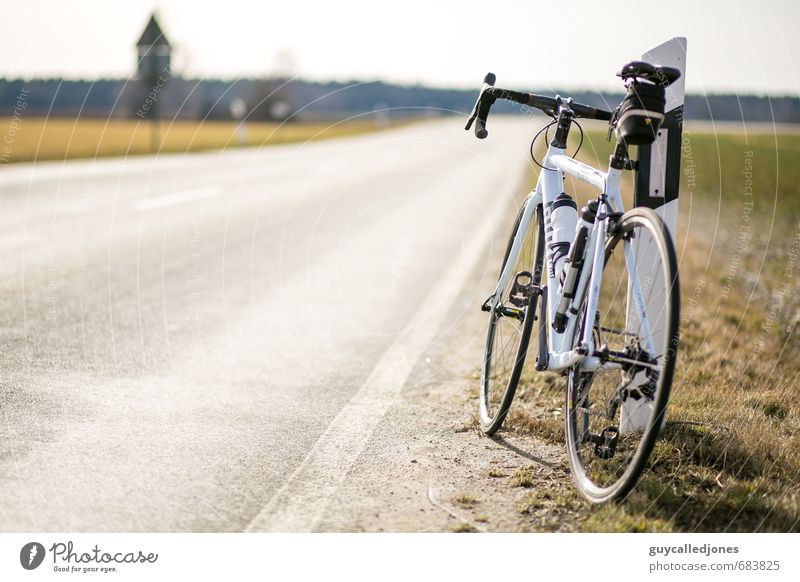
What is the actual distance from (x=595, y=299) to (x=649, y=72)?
84 centimetres

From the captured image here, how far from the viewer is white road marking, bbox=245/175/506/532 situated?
9.44 feet

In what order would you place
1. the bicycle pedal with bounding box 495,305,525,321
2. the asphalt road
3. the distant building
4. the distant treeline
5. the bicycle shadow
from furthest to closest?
the distant treeline, the distant building, the bicycle pedal with bounding box 495,305,525,321, the bicycle shadow, the asphalt road

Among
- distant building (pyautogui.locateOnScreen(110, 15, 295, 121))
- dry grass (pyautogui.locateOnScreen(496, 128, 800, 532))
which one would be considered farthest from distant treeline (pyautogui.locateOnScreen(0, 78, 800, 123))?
dry grass (pyautogui.locateOnScreen(496, 128, 800, 532))

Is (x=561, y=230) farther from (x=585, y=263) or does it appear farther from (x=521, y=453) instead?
(x=521, y=453)

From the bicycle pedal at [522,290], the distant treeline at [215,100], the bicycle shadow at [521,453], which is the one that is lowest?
the distant treeline at [215,100]

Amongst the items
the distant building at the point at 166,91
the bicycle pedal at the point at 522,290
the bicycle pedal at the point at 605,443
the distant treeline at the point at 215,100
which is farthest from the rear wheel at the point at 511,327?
the distant treeline at the point at 215,100

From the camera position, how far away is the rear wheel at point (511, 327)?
12.1ft

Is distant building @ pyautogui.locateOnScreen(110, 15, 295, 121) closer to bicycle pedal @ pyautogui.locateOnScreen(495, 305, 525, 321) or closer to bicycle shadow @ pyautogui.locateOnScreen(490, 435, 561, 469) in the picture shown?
bicycle pedal @ pyautogui.locateOnScreen(495, 305, 525, 321)

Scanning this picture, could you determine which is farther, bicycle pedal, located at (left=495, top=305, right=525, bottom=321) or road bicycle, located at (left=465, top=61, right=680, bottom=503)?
bicycle pedal, located at (left=495, top=305, right=525, bottom=321)

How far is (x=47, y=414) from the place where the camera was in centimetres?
Result: 379

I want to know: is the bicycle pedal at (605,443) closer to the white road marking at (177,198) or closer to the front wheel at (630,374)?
the front wheel at (630,374)

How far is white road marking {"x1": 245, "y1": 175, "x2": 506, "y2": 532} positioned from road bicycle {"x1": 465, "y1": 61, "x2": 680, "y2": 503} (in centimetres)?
61

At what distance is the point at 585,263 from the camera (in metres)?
3.22

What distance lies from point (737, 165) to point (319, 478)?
102 ft
